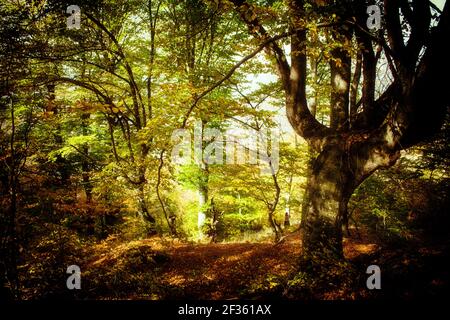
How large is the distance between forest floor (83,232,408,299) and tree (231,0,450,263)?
4.81ft

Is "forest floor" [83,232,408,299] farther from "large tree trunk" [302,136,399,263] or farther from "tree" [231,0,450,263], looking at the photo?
"tree" [231,0,450,263]

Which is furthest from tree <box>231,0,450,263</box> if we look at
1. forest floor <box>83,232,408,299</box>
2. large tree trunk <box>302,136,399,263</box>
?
forest floor <box>83,232,408,299</box>

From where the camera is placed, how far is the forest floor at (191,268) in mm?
5613

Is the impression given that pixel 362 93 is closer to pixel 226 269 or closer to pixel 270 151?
pixel 270 151

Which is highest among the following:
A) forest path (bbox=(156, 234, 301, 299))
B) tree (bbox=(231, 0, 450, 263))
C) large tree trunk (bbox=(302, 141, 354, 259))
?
tree (bbox=(231, 0, 450, 263))

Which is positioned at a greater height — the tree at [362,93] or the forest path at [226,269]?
the tree at [362,93]

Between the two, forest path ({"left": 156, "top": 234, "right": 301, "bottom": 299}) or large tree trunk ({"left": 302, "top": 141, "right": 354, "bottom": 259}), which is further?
forest path ({"left": 156, "top": 234, "right": 301, "bottom": 299})

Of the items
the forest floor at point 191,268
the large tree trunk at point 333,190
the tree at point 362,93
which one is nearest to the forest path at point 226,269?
the forest floor at point 191,268

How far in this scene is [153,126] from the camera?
24.9ft

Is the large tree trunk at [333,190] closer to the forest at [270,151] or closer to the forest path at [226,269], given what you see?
the forest at [270,151]

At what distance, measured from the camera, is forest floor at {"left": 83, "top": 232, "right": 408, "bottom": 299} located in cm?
561

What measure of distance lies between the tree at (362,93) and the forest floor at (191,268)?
146 cm

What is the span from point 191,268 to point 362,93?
6064 mm
